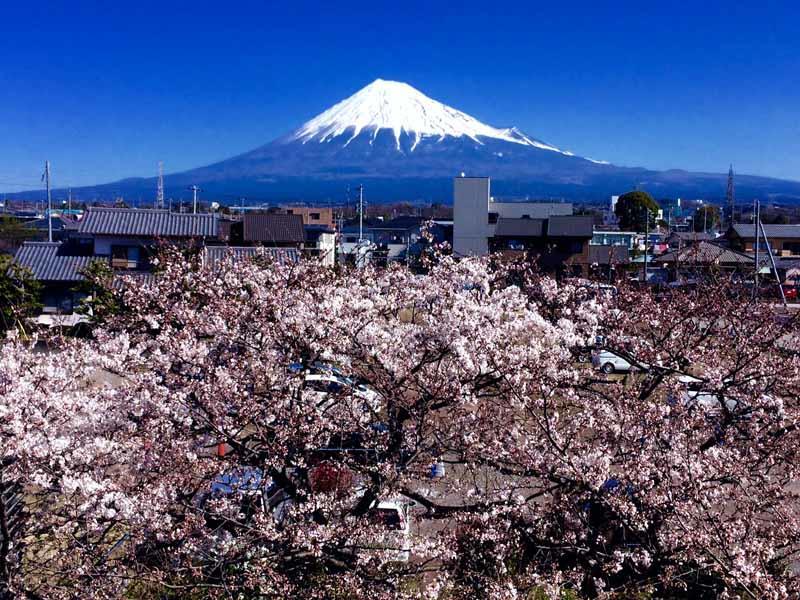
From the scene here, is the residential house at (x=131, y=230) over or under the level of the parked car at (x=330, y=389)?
over

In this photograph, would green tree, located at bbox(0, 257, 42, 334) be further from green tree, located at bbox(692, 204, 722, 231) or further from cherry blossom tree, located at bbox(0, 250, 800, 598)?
green tree, located at bbox(692, 204, 722, 231)

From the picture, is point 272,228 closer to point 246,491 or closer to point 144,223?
point 144,223

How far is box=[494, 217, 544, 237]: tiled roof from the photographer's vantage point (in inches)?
921

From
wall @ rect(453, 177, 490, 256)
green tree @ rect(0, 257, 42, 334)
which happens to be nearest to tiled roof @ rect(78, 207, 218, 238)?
green tree @ rect(0, 257, 42, 334)

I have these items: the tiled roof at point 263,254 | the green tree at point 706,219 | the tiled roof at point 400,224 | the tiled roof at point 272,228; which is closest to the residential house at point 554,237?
the tiled roof at point 272,228

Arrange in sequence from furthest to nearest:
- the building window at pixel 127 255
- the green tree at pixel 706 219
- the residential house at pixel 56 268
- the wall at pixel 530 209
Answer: the green tree at pixel 706 219, the wall at pixel 530 209, the building window at pixel 127 255, the residential house at pixel 56 268

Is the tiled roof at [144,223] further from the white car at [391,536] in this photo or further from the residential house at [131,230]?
the white car at [391,536]

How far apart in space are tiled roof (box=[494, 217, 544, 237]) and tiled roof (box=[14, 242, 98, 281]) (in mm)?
13190

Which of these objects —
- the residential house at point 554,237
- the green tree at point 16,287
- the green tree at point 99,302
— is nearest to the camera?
the green tree at point 99,302

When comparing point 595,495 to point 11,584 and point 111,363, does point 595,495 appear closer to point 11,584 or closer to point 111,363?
point 111,363

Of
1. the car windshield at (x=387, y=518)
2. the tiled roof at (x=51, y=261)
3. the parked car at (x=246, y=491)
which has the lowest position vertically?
the car windshield at (x=387, y=518)

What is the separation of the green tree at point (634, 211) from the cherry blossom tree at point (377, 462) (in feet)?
118

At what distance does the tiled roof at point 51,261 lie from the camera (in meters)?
17.3

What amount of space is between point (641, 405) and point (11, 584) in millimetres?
3730
